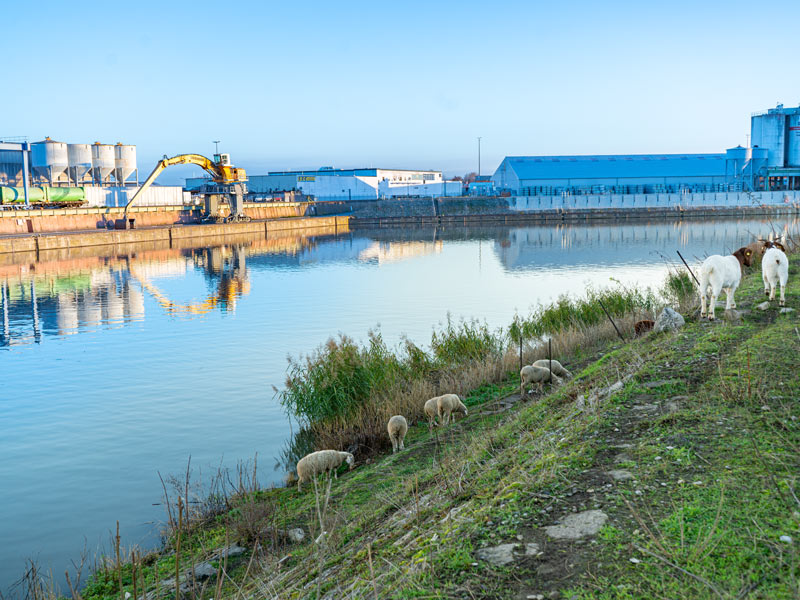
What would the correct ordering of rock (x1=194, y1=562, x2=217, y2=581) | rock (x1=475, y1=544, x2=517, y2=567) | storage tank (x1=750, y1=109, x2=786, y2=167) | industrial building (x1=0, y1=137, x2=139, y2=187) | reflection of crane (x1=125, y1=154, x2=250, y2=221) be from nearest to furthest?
rock (x1=475, y1=544, x2=517, y2=567)
rock (x1=194, y1=562, x2=217, y2=581)
reflection of crane (x1=125, y1=154, x2=250, y2=221)
industrial building (x1=0, y1=137, x2=139, y2=187)
storage tank (x1=750, y1=109, x2=786, y2=167)

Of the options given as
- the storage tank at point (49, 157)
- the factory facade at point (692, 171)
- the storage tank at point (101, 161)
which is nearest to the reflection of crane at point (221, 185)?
the storage tank at point (49, 157)

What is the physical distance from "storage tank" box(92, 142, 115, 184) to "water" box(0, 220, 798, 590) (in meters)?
37.7

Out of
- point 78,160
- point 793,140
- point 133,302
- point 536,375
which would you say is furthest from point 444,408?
point 793,140

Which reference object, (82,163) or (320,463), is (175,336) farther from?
(82,163)

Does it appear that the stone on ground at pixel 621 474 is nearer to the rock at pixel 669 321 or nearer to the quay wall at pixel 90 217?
the rock at pixel 669 321

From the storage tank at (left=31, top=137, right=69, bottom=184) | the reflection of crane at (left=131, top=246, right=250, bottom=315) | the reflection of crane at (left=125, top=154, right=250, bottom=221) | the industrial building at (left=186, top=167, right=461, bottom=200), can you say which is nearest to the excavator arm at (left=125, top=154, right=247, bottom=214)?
the reflection of crane at (left=125, top=154, right=250, bottom=221)

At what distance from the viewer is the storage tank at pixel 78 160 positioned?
292ft

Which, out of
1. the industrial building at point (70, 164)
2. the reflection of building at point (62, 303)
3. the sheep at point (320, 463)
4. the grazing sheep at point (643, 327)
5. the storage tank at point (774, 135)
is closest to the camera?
the sheep at point (320, 463)

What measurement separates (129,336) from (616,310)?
1619 cm

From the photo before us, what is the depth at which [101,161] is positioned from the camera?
9212cm

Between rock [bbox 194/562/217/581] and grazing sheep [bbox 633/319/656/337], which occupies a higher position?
grazing sheep [bbox 633/319/656/337]

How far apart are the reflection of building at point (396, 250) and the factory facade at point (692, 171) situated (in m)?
38.8

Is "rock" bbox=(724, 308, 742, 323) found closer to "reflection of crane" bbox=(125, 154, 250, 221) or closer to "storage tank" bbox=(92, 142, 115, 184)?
"reflection of crane" bbox=(125, 154, 250, 221)

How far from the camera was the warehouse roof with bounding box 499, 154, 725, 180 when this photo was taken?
3844 inches
